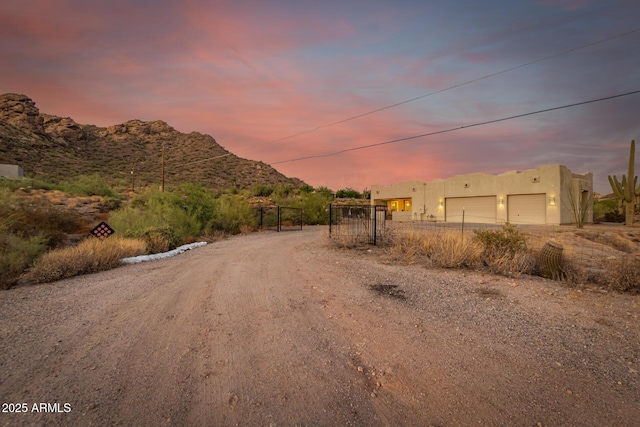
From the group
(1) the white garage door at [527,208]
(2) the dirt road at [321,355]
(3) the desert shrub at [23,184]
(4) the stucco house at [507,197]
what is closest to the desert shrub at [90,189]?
(3) the desert shrub at [23,184]

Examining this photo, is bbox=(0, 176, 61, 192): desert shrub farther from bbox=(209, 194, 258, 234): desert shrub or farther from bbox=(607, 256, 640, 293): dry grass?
bbox=(607, 256, 640, 293): dry grass

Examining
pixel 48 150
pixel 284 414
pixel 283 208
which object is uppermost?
pixel 48 150

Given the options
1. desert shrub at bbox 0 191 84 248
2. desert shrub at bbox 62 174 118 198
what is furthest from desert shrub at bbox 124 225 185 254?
desert shrub at bbox 62 174 118 198

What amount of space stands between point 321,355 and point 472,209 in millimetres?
31658

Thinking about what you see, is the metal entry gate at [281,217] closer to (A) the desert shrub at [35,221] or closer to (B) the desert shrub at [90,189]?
(B) the desert shrub at [90,189]

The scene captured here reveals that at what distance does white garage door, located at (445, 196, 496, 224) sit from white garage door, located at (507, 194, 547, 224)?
4.95 ft

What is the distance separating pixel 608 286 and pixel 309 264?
22.4 feet

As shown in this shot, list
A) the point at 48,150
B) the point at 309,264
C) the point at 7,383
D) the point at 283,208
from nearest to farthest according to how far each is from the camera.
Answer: the point at 7,383
the point at 309,264
the point at 283,208
the point at 48,150

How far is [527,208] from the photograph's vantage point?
87.8 feet

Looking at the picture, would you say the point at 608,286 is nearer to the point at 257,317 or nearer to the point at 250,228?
the point at 257,317

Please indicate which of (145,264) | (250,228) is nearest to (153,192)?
(250,228)

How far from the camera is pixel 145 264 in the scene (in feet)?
29.9

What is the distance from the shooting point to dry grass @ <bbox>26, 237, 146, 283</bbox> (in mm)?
7145

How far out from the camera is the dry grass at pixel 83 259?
714 centimetres
